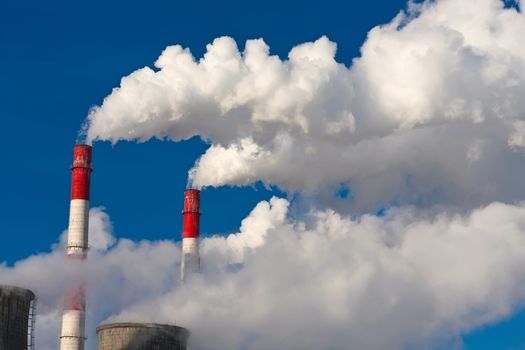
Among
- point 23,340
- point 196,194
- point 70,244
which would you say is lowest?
point 23,340

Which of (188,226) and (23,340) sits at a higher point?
(188,226)

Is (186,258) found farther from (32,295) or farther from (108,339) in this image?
(32,295)

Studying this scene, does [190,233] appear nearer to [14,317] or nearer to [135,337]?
[135,337]

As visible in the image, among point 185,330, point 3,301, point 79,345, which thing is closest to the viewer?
point 3,301

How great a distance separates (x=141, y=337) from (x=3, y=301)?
502 inches

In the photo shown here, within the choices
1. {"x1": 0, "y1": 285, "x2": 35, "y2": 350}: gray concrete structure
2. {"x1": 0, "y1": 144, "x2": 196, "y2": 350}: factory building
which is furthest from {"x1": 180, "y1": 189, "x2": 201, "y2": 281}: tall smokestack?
{"x1": 0, "y1": 285, "x2": 35, "y2": 350}: gray concrete structure

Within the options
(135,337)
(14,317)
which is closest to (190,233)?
(135,337)

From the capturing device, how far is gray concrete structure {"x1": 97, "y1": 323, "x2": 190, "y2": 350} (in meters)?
73.6

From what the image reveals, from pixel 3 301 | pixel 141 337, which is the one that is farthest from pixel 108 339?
pixel 3 301

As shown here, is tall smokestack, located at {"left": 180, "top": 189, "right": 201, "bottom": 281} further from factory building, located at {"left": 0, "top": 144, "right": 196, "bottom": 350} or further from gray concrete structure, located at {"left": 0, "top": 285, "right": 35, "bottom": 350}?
gray concrete structure, located at {"left": 0, "top": 285, "right": 35, "bottom": 350}

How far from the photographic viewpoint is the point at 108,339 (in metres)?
74.4

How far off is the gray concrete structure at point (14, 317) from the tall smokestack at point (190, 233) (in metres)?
16.1

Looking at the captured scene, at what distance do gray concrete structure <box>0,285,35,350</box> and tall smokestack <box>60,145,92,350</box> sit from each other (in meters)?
5.85

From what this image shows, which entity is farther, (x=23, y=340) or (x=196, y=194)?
(x=196, y=194)
